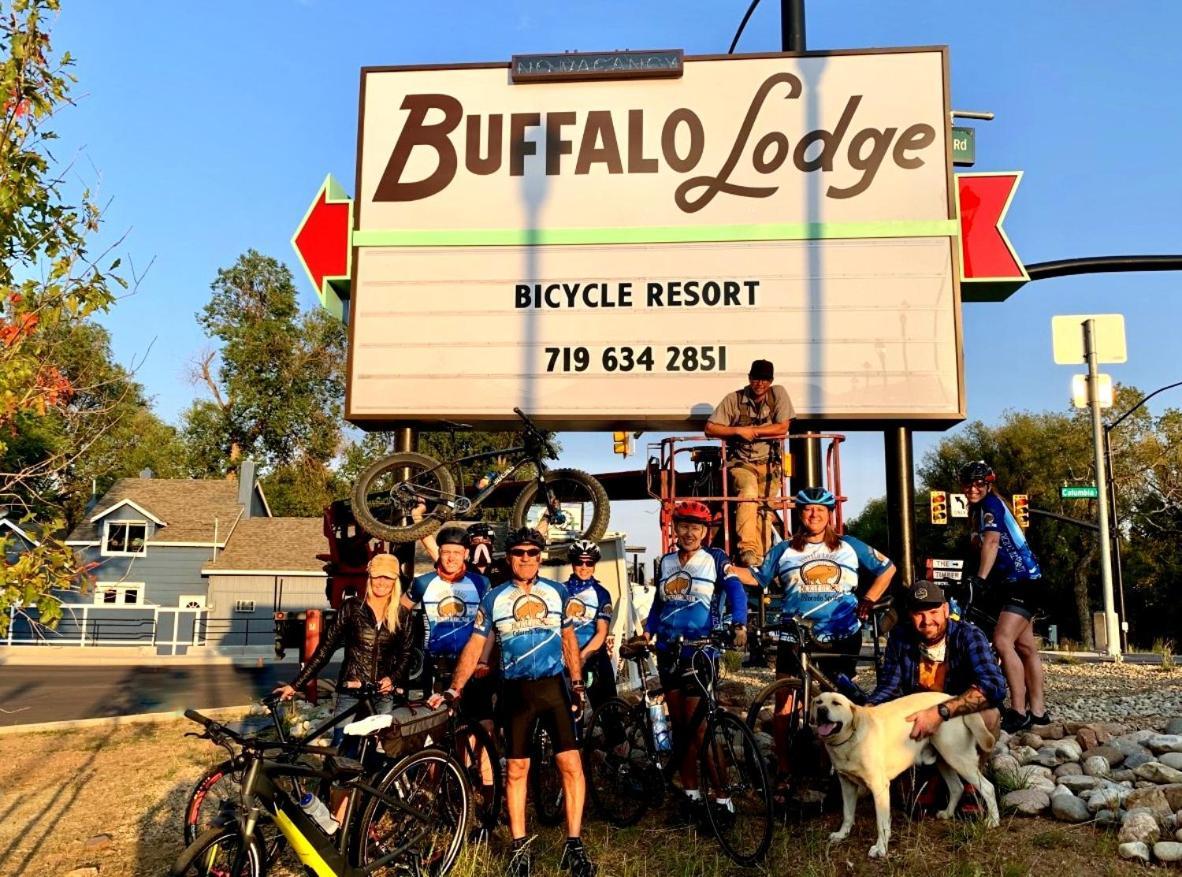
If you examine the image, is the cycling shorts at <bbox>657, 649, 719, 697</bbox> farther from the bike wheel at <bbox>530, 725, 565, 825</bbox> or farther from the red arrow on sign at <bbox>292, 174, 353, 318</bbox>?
the red arrow on sign at <bbox>292, 174, 353, 318</bbox>

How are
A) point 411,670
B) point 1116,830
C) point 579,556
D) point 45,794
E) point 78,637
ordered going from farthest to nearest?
1. point 78,637
2. point 45,794
3. point 579,556
4. point 411,670
5. point 1116,830

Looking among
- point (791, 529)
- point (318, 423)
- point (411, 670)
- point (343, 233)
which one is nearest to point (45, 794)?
point (411, 670)

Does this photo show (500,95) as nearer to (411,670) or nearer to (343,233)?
(343,233)

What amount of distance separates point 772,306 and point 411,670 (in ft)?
16.2

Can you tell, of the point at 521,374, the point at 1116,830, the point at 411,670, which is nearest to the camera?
the point at 1116,830

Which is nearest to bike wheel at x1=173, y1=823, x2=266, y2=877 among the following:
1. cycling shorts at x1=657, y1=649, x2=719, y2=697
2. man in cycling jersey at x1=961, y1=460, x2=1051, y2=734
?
cycling shorts at x1=657, y1=649, x2=719, y2=697

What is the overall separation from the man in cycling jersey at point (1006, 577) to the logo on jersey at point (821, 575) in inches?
58.7

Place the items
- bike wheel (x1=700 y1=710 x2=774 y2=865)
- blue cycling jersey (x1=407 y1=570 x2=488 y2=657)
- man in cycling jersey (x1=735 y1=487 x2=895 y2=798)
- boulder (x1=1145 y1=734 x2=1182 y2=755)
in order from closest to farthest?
bike wheel (x1=700 y1=710 x2=774 y2=865) → man in cycling jersey (x1=735 y1=487 x2=895 y2=798) → boulder (x1=1145 y1=734 x2=1182 y2=755) → blue cycling jersey (x1=407 y1=570 x2=488 y2=657)

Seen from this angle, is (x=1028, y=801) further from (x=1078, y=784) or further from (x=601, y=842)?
(x=601, y=842)

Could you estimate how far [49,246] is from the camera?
213 inches

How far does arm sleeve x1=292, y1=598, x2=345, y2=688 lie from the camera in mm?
5594

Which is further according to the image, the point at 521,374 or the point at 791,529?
the point at 521,374

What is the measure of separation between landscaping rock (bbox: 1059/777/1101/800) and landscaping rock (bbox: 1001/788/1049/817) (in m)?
0.20

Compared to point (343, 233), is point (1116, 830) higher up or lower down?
lower down
